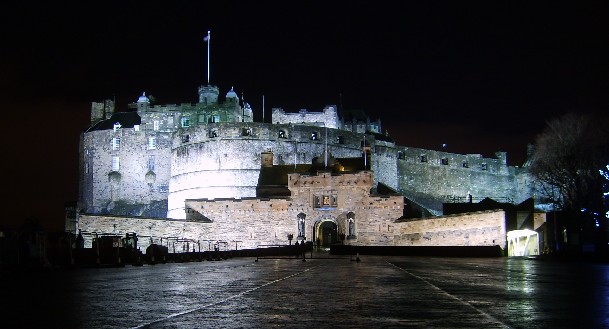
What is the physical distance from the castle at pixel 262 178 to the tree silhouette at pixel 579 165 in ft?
18.8

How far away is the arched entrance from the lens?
166 ft

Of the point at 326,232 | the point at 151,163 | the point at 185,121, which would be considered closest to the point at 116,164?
the point at 151,163

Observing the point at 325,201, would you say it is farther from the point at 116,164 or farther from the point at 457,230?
the point at 116,164

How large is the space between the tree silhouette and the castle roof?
4079cm

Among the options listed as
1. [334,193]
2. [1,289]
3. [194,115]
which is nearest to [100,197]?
[194,115]

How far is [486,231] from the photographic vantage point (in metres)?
41.7

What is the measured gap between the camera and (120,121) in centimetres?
7294

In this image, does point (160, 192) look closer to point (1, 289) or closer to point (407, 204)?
point (407, 204)

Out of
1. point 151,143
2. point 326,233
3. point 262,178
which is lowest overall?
point 326,233

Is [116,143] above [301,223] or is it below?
above

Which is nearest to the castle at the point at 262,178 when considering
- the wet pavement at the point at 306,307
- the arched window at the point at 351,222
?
the arched window at the point at 351,222

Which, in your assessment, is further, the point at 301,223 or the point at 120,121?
the point at 120,121

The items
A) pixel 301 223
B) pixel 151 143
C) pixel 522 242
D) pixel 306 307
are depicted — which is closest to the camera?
pixel 306 307

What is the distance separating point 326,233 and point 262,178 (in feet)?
24.0
